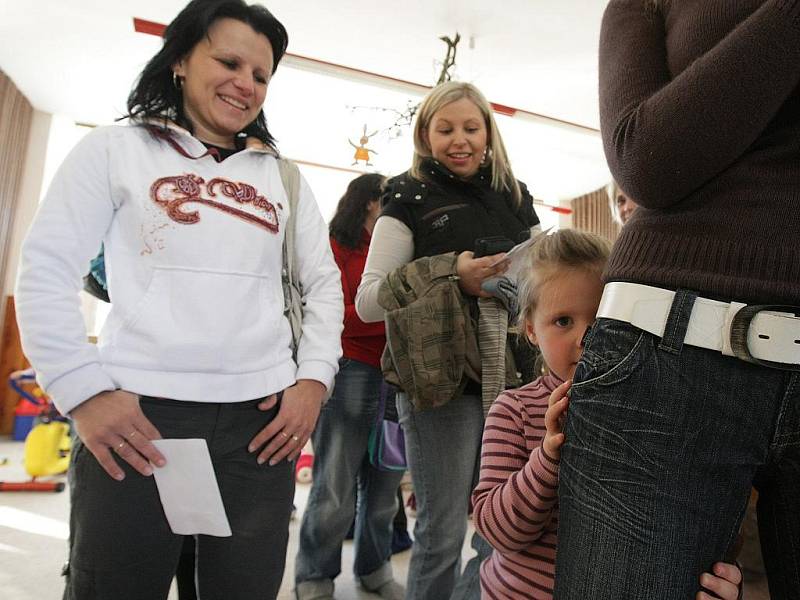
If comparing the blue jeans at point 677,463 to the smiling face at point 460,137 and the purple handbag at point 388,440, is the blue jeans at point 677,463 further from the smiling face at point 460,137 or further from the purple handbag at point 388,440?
the purple handbag at point 388,440

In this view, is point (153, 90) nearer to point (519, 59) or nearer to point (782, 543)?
point (782, 543)

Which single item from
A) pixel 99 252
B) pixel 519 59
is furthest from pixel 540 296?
pixel 519 59

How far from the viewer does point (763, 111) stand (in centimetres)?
54

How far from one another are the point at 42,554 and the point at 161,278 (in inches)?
77.1

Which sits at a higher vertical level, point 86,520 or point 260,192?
point 260,192

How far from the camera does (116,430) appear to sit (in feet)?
2.60

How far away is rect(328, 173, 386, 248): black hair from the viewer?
80.4 inches

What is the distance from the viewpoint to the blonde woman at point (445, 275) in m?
1.24

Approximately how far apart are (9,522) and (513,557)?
2.66 meters

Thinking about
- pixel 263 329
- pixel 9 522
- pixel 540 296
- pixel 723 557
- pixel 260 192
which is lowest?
pixel 9 522

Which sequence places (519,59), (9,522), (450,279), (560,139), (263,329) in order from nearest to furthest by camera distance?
(263,329), (450,279), (9,522), (519,59), (560,139)

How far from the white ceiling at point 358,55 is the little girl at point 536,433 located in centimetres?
268

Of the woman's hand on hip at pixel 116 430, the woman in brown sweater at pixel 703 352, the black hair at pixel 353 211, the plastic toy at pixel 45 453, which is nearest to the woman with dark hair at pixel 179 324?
the woman's hand on hip at pixel 116 430

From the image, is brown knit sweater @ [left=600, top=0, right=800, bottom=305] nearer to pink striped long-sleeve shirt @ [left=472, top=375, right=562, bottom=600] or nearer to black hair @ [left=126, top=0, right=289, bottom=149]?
pink striped long-sleeve shirt @ [left=472, top=375, right=562, bottom=600]
